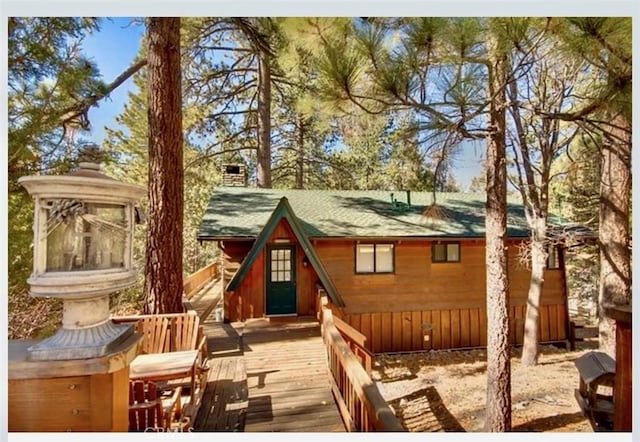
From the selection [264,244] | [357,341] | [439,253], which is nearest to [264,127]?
[264,244]

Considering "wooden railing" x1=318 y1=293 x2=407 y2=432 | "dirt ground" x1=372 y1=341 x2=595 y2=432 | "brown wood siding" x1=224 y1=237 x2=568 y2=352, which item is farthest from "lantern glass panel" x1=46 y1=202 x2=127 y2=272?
"brown wood siding" x1=224 y1=237 x2=568 y2=352

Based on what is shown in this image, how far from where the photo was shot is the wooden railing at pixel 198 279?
6.87 metres

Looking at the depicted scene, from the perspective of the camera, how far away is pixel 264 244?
15.7ft

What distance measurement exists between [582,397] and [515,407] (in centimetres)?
254

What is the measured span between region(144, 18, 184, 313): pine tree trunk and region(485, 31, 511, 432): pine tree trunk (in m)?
3.45

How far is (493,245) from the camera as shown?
3701mm

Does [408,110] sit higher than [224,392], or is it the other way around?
[408,110]

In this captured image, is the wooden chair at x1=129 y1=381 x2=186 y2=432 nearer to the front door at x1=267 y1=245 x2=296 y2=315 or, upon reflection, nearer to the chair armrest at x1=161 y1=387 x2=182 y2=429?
the chair armrest at x1=161 y1=387 x2=182 y2=429

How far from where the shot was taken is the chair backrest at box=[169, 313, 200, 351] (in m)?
3.37

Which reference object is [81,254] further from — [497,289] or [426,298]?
[426,298]

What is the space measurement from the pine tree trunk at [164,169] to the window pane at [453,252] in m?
5.12

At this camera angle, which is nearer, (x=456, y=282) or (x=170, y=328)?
(x=170, y=328)

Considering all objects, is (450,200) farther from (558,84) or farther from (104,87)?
(104,87)

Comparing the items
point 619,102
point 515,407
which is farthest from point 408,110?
point 515,407
